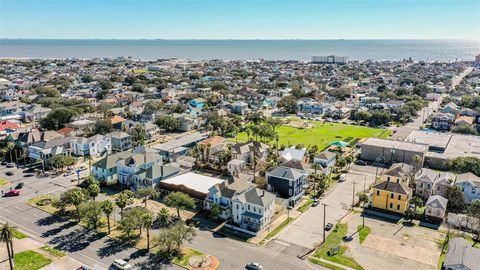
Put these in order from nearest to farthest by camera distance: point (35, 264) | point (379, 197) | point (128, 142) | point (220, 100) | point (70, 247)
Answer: point (35, 264)
point (70, 247)
point (379, 197)
point (128, 142)
point (220, 100)

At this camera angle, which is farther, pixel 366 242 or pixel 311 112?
pixel 311 112

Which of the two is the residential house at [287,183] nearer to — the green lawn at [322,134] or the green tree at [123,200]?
the green tree at [123,200]

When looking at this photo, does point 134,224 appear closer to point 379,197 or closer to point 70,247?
point 70,247

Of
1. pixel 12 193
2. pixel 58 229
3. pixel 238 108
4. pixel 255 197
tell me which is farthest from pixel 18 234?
pixel 238 108

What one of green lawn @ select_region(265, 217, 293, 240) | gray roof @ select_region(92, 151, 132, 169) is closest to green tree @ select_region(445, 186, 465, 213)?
green lawn @ select_region(265, 217, 293, 240)

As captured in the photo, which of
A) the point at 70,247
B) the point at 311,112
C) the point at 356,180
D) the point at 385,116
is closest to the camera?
the point at 70,247

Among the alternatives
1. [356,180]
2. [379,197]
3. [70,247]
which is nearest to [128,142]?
[70,247]

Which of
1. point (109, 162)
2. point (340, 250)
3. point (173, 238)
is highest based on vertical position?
point (109, 162)

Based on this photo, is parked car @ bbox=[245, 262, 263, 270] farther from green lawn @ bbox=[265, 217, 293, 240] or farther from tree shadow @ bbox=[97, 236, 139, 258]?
tree shadow @ bbox=[97, 236, 139, 258]

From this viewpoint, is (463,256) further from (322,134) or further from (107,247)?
(322,134)
